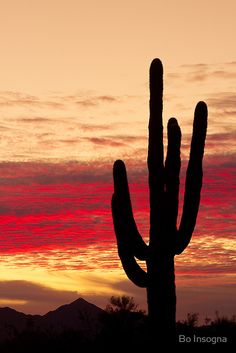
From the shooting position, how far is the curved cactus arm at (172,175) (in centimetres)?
2114

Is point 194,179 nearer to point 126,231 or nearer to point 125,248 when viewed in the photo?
point 126,231

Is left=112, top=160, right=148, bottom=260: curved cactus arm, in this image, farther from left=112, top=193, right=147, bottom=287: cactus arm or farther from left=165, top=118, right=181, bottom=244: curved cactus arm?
left=165, top=118, right=181, bottom=244: curved cactus arm

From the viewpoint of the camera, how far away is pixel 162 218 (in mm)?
21578

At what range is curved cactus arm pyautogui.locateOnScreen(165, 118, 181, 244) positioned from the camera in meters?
21.1

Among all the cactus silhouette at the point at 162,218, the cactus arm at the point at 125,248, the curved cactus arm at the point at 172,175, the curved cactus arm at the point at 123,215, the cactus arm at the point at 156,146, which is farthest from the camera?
the cactus arm at the point at 156,146

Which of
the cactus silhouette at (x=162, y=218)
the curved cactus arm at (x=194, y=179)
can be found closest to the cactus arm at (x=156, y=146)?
the cactus silhouette at (x=162, y=218)

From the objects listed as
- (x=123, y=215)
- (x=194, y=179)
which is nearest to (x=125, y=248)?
(x=123, y=215)

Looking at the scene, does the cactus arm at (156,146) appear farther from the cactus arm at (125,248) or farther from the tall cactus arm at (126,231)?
the cactus arm at (125,248)

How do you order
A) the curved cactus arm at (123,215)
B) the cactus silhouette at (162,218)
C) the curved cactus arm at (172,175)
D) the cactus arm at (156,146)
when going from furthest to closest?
the cactus arm at (156,146)
the cactus silhouette at (162,218)
the curved cactus arm at (172,175)
the curved cactus arm at (123,215)

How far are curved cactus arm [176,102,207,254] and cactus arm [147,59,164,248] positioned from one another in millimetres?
616

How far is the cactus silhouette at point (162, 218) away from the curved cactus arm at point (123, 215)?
2cm

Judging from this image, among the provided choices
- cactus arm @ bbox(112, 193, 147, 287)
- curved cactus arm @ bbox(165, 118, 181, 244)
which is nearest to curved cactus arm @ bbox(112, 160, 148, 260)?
cactus arm @ bbox(112, 193, 147, 287)

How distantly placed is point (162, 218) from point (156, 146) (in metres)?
1.84

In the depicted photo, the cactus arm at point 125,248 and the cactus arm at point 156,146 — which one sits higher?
the cactus arm at point 156,146
